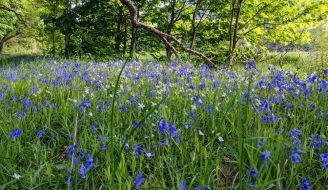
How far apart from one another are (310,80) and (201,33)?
6860 mm

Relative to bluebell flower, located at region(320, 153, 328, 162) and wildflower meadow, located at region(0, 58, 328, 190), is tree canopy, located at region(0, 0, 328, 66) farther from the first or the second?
bluebell flower, located at region(320, 153, 328, 162)

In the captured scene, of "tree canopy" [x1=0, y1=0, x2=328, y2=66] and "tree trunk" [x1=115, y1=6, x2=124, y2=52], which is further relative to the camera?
"tree trunk" [x1=115, y1=6, x2=124, y2=52]

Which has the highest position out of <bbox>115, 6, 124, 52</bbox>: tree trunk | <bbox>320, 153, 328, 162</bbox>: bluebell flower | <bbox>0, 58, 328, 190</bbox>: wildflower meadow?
<bbox>115, 6, 124, 52</bbox>: tree trunk

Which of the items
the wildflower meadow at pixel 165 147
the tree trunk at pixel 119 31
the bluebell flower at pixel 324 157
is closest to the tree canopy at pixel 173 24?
the tree trunk at pixel 119 31

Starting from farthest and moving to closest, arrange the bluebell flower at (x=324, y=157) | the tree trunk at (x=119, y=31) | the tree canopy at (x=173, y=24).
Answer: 1. the tree trunk at (x=119, y=31)
2. the tree canopy at (x=173, y=24)
3. the bluebell flower at (x=324, y=157)

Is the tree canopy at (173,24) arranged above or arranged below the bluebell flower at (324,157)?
above

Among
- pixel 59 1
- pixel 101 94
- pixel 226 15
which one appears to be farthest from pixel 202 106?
pixel 59 1

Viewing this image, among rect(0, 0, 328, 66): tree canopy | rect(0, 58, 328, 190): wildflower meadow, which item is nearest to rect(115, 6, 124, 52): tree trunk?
rect(0, 0, 328, 66): tree canopy

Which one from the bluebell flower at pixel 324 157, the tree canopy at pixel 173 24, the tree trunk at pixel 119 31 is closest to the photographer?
the bluebell flower at pixel 324 157

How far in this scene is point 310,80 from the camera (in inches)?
108

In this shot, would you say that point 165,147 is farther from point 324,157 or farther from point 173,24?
point 173,24

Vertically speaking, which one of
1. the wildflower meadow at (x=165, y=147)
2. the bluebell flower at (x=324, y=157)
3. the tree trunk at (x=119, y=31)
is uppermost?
the tree trunk at (x=119, y=31)

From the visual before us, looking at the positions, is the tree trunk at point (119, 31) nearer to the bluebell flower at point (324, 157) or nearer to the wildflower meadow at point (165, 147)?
the wildflower meadow at point (165, 147)

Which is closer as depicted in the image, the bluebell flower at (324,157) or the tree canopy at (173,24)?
the bluebell flower at (324,157)
